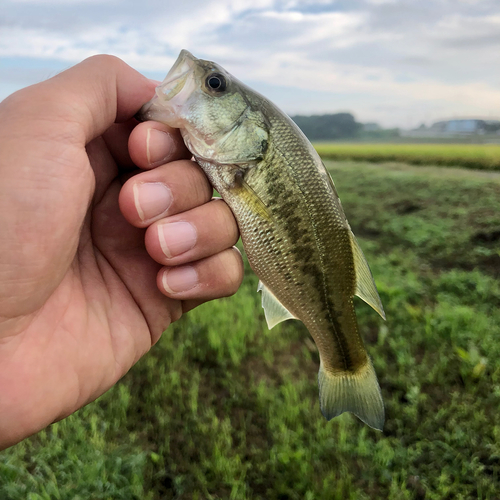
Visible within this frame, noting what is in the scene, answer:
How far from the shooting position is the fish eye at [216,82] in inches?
73.4

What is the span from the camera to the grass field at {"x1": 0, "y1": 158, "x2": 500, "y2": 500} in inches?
115

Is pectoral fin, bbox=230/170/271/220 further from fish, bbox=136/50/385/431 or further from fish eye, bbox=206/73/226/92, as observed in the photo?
fish eye, bbox=206/73/226/92

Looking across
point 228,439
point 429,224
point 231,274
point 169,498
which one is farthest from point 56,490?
point 429,224

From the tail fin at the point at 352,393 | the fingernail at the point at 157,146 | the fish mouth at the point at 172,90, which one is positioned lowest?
the tail fin at the point at 352,393

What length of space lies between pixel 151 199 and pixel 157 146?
0.24 m

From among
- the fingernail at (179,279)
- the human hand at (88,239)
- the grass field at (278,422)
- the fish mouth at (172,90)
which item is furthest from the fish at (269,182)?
the grass field at (278,422)

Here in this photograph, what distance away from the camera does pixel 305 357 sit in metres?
4.46

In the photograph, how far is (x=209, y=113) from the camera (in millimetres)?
1843

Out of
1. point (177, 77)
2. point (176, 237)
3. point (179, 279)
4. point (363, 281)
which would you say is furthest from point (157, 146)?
point (363, 281)

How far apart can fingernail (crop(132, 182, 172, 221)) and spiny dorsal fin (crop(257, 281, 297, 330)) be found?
62 centimetres

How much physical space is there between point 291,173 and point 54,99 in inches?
40.8

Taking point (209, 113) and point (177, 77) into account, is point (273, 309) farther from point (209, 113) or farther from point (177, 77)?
point (177, 77)

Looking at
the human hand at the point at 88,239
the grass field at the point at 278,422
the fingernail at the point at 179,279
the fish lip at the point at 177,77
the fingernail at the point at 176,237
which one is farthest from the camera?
the grass field at the point at 278,422

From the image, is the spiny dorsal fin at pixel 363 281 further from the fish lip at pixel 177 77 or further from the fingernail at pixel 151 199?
the fish lip at pixel 177 77
